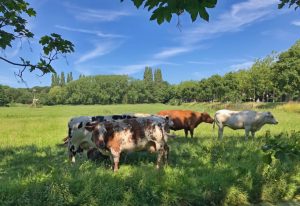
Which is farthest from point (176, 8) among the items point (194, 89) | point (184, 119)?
point (194, 89)

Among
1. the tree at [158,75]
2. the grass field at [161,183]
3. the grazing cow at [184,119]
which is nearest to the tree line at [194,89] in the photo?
the tree at [158,75]

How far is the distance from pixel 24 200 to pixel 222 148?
7.47 meters

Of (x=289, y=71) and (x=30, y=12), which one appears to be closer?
(x=30, y=12)

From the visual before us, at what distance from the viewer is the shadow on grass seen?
303 inches

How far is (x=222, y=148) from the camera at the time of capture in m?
12.9

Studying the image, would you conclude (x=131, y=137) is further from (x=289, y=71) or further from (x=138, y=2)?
(x=289, y=71)

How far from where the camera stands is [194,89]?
12481 centimetres

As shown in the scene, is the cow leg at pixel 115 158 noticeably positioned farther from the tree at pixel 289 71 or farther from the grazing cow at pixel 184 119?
the tree at pixel 289 71

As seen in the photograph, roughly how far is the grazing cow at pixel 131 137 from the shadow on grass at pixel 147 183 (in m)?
0.53

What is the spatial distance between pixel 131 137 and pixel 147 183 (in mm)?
2513

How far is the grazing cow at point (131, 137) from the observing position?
1074cm

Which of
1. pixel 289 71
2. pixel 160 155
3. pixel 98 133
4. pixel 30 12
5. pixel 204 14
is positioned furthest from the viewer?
pixel 289 71

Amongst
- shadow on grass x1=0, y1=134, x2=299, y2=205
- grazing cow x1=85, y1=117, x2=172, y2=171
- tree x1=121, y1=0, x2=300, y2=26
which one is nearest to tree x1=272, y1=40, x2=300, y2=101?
shadow on grass x1=0, y1=134, x2=299, y2=205

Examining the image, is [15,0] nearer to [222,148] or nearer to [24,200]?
[24,200]
